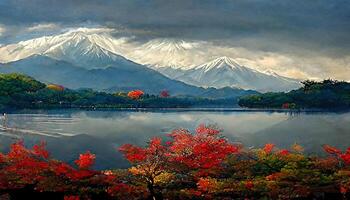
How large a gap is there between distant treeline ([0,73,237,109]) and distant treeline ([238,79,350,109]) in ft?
11.3

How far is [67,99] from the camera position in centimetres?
6038

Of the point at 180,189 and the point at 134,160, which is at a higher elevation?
the point at 134,160

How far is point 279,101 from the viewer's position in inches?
2158

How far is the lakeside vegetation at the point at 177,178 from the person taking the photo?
595 inches

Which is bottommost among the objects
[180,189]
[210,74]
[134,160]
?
[180,189]

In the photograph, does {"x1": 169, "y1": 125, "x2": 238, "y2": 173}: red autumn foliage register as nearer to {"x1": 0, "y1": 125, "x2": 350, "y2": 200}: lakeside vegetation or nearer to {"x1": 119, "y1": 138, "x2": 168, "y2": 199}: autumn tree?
{"x1": 0, "y1": 125, "x2": 350, "y2": 200}: lakeside vegetation

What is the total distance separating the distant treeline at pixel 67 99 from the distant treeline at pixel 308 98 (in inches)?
136

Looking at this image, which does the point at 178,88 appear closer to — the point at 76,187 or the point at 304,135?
the point at 304,135

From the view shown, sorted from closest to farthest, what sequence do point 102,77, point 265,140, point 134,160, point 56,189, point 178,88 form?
point 56,189 → point 134,160 → point 265,140 → point 178,88 → point 102,77

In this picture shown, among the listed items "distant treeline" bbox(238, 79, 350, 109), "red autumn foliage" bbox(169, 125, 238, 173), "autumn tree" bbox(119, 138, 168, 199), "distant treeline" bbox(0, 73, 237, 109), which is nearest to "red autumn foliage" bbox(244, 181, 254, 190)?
"red autumn foliage" bbox(169, 125, 238, 173)

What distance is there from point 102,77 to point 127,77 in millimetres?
12457

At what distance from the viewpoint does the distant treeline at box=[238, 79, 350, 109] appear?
176 feet

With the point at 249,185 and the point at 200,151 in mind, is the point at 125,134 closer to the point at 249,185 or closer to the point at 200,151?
the point at 200,151

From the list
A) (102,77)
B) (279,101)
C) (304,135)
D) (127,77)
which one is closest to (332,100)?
(279,101)
